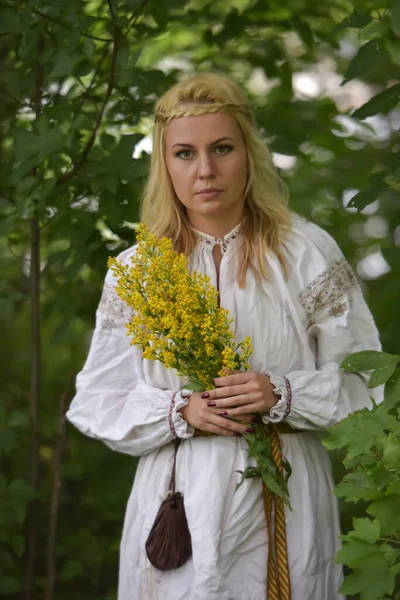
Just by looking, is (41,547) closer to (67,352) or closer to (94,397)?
(67,352)

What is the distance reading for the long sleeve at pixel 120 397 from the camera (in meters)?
2.30

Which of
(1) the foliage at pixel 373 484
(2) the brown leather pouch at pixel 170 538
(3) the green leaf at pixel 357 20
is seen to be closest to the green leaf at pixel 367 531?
(1) the foliage at pixel 373 484

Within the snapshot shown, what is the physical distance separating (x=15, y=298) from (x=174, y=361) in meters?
1.37

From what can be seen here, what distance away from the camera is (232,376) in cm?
216

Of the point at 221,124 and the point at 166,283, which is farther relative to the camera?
the point at 221,124

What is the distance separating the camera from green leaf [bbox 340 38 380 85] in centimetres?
230

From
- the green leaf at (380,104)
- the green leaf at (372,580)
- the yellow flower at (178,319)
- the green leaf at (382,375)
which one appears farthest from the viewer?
the green leaf at (380,104)

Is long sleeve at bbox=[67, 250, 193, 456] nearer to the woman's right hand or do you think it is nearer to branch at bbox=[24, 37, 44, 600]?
the woman's right hand

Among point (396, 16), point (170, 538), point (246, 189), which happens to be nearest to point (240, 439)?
point (170, 538)

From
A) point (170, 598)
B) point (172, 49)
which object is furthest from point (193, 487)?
point (172, 49)

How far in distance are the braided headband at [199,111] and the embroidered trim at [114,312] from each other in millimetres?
515

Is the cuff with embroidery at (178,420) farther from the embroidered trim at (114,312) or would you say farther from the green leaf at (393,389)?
the green leaf at (393,389)

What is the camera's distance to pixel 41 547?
430 centimetres

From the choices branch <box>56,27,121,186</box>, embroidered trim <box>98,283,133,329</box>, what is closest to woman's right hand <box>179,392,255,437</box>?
embroidered trim <box>98,283,133,329</box>
